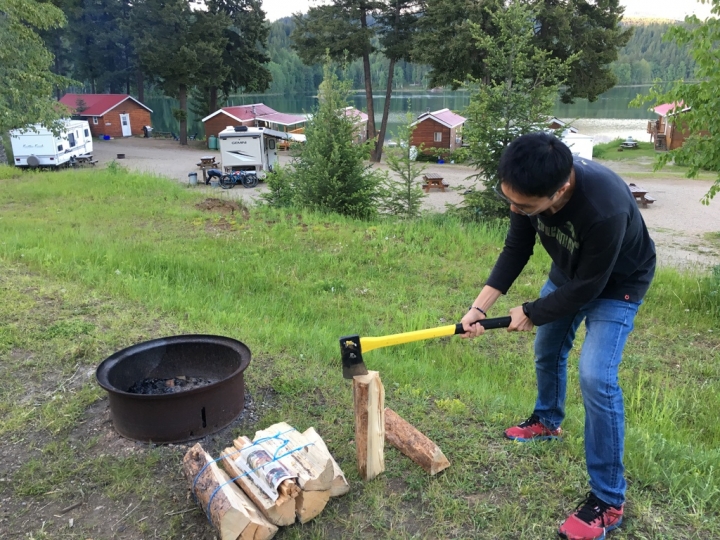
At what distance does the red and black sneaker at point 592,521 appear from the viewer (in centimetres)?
248

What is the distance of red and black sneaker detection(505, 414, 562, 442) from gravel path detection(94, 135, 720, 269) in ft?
27.4

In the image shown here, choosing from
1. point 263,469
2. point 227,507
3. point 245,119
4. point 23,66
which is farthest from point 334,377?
point 245,119

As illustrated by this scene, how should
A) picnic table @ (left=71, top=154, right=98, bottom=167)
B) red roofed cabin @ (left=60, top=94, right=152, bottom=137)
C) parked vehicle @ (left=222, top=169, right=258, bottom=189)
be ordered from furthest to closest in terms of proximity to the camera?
red roofed cabin @ (left=60, top=94, right=152, bottom=137), picnic table @ (left=71, top=154, right=98, bottom=167), parked vehicle @ (left=222, top=169, right=258, bottom=189)

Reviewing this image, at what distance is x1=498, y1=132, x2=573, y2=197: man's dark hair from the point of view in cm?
220

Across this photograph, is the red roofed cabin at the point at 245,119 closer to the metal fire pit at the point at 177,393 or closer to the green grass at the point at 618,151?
the green grass at the point at 618,151

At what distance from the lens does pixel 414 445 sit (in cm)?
308

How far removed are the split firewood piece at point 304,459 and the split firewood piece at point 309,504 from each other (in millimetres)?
26

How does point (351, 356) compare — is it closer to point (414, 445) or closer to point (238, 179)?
point (414, 445)

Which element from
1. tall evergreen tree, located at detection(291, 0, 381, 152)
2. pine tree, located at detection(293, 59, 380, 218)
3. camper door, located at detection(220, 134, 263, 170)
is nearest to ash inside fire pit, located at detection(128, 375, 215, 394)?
pine tree, located at detection(293, 59, 380, 218)

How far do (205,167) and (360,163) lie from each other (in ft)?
55.1

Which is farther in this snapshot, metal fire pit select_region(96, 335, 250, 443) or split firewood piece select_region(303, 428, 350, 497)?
metal fire pit select_region(96, 335, 250, 443)

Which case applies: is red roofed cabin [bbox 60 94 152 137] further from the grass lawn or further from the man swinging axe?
the man swinging axe

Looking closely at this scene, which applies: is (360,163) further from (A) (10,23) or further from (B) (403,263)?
(A) (10,23)

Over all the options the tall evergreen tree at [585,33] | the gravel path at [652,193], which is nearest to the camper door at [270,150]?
the gravel path at [652,193]
